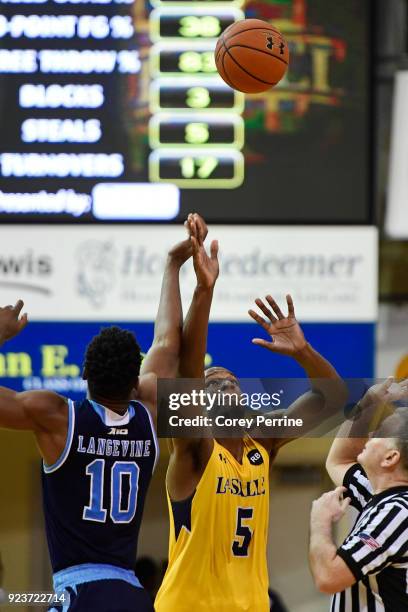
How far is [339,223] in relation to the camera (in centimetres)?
847

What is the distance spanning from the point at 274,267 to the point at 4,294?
180 centimetres

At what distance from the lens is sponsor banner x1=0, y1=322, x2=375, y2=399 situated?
8.37m

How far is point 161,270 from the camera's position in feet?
27.8

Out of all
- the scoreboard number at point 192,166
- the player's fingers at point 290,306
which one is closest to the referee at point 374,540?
the player's fingers at point 290,306

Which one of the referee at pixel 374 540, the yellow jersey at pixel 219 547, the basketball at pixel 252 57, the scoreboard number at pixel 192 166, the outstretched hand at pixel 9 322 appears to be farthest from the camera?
the scoreboard number at pixel 192 166

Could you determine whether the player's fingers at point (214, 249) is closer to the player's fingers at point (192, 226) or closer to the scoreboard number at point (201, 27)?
the player's fingers at point (192, 226)

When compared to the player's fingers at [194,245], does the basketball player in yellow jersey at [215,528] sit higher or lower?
lower

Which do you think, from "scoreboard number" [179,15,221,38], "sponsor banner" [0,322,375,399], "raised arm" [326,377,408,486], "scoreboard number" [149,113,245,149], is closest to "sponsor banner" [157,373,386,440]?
"raised arm" [326,377,408,486]

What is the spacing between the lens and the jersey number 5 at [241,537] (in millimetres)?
5363

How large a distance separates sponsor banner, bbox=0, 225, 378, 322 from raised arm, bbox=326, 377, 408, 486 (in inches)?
116

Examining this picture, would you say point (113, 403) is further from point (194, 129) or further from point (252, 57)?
point (194, 129)

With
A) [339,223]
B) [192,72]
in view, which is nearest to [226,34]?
[192,72]

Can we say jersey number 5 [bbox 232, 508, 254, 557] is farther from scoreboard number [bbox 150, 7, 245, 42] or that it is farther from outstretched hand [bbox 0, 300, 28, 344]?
scoreboard number [bbox 150, 7, 245, 42]

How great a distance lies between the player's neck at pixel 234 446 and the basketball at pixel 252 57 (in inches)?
90.8
